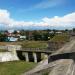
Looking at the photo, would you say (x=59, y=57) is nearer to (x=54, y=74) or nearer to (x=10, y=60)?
(x=54, y=74)

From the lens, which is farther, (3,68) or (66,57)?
(3,68)

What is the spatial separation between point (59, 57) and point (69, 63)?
167 cm

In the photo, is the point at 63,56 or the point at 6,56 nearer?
the point at 63,56

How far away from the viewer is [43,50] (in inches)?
2080

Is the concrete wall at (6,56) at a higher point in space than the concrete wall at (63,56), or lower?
lower

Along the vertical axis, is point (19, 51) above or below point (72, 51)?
below

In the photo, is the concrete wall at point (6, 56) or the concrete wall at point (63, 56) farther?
the concrete wall at point (6, 56)

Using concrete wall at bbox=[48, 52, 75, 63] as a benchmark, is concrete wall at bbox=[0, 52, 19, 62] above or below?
below

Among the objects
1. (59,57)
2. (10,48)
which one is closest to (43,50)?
(10,48)

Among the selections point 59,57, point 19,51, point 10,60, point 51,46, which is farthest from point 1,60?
point 59,57

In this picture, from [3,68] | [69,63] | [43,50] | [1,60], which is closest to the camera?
[69,63]

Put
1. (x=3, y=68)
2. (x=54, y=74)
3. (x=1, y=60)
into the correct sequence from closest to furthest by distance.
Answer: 1. (x=54, y=74)
2. (x=3, y=68)
3. (x=1, y=60)

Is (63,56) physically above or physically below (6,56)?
above

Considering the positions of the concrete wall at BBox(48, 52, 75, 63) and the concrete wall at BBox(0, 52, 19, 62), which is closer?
the concrete wall at BBox(48, 52, 75, 63)
